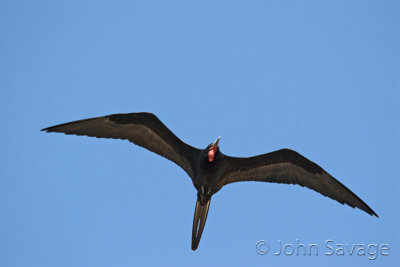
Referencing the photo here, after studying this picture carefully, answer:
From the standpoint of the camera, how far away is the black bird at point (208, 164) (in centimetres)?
808

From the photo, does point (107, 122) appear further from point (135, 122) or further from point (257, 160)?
point (257, 160)

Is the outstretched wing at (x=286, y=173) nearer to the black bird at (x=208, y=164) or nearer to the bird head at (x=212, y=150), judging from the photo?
the black bird at (x=208, y=164)

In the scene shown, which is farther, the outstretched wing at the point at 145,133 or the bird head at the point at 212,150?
the outstretched wing at the point at 145,133

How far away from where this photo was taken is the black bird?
8.08 metres

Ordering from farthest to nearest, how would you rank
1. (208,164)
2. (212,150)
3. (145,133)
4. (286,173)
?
(286,173) < (145,133) < (208,164) < (212,150)

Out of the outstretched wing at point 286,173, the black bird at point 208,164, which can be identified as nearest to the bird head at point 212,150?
the black bird at point 208,164

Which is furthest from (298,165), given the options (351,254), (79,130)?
(79,130)

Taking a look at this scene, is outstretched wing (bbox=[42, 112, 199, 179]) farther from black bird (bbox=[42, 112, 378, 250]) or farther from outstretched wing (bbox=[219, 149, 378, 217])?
outstretched wing (bbox=[219, 149, 378, 217])

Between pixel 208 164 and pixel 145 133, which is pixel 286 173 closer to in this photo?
pixel 208 164

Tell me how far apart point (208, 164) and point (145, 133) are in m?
1.32

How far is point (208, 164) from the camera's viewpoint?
26.3ft

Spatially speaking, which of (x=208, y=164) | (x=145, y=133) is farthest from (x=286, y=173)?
(x=145, y=133)

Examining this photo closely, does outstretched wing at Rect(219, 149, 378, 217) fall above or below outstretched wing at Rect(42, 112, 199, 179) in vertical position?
below

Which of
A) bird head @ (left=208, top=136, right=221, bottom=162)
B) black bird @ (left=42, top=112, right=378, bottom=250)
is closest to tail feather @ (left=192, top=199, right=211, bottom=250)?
black bird @ (left=42, top=112, right=378, bottom=250)
